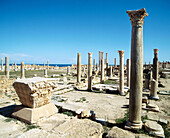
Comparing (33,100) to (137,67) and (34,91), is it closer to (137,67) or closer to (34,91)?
(34,91)

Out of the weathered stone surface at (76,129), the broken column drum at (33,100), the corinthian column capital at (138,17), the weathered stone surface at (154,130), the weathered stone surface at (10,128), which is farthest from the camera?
the corinthian column capital at (138,17)

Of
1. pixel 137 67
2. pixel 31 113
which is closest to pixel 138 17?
pixel 137 67

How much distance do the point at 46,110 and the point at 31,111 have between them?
62 cm

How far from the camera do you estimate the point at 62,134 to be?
321 centimetres

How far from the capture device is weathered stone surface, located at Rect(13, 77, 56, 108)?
4.39 meters

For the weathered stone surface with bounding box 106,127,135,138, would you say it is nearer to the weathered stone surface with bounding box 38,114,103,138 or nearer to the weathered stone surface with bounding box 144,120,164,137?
the weathered stone surface with bounding box 38,114,103,138

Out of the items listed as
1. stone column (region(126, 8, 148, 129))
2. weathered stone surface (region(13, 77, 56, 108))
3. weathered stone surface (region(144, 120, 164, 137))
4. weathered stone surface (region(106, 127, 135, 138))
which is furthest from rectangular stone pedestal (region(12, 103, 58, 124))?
weathered stone surface (region(144, 120, 164, 137))

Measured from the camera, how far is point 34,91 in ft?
14.5

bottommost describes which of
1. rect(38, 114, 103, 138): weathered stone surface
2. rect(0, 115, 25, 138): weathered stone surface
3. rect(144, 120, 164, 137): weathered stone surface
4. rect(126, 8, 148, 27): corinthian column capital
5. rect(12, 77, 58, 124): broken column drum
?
rect(144, 120, 164, 137): weathered stone surface

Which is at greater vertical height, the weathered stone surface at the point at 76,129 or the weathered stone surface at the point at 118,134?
the weathered stone surface at the point at 76,129

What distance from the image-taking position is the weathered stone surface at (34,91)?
4387mm

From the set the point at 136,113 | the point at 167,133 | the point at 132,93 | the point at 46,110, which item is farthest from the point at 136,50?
the point at 46,110

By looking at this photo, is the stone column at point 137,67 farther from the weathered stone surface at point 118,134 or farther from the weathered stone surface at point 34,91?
the weathered stone surface at point 34,91

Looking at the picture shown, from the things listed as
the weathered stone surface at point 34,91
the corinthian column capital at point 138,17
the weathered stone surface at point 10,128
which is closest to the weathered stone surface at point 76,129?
the weathered stone surface at point 10,128
